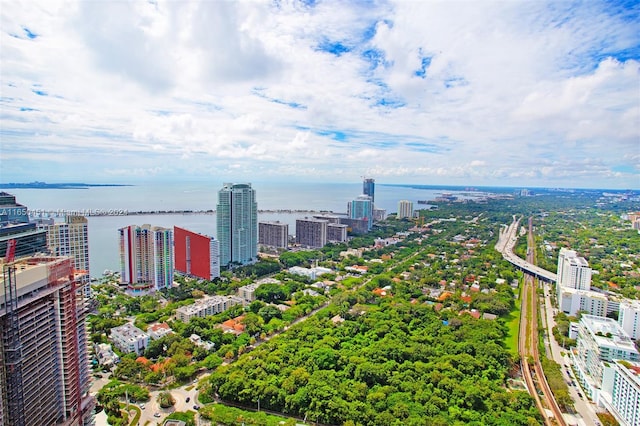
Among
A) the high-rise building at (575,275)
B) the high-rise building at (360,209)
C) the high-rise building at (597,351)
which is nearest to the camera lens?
the high-rise building at (597,351)

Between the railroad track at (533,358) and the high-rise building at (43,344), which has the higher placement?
the high-rise building at (43,344)

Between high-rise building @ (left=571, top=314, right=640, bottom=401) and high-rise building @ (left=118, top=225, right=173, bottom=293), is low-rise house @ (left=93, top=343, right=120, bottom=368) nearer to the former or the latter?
high-rise building @ (left=118, top=225, right=173, bottom=293)

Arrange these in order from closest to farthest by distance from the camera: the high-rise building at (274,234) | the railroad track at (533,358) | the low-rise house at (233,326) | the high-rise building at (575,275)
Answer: the railroad track at (533,358)
the low-rise house at (233,326)
the high-rise building at (575,275)
the high-rise building at (274,234)

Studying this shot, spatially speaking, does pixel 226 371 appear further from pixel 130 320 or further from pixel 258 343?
pixel 130 320

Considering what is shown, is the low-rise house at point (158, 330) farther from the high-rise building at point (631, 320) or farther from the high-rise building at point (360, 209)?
the high-rise building at point (360, 209)

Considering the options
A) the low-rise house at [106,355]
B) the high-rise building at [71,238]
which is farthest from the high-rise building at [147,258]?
the low-rise house at [106,355]

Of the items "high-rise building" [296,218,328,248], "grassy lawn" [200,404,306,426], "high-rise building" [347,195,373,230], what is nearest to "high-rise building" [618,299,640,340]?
"grassy lawn" [200,404,306,426]

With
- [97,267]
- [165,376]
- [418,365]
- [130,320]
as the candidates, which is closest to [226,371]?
[165,376]
